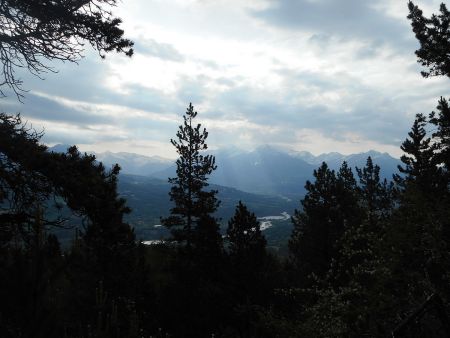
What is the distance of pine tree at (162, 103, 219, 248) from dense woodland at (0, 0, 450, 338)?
89 millimetres

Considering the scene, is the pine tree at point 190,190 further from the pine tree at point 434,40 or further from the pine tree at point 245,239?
the pine tree at point 434,40

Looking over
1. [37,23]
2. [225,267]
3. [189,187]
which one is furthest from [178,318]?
[37,23]

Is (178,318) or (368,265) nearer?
(368,265)

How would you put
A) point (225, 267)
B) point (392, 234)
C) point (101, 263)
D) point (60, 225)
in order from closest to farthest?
point (60, 225) < point (392, 234) < point (101, 263) < point (225, 267)

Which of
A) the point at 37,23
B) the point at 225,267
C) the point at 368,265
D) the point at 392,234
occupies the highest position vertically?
the point at 37,23

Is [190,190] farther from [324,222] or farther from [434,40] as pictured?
[434,40]

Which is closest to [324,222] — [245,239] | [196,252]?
[245,239]

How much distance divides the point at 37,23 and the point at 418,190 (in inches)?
439

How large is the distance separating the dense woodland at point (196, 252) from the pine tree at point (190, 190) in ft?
0.29

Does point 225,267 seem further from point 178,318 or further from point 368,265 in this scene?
point 368,265

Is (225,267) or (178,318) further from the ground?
(225,267)

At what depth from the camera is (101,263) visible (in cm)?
2136

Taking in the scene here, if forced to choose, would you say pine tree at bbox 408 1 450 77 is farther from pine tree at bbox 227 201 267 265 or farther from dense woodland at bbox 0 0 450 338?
pine tree at bbox 227 201 267 265

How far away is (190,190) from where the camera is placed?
29.2 meters
